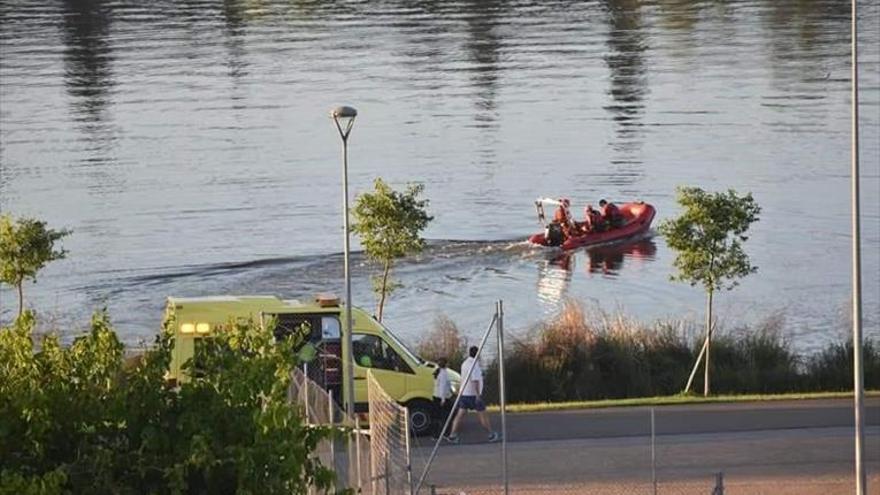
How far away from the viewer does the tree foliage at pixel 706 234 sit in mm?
32000

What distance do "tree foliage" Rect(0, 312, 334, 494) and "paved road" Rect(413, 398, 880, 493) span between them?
1077 centimetres

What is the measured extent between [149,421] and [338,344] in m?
13.9

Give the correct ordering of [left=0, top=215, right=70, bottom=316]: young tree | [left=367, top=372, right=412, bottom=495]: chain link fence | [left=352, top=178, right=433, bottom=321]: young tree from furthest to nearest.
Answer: [left=352, top=178, right=433, bottom=321]: young tree → [left=0, top=215, right=70, bottom=316]: young tree → [left=367, top=372, right=412, bottom=495]: chain link fence

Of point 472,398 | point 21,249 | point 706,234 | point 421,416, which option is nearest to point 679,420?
point 472,398

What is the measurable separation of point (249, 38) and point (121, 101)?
66.1 ft

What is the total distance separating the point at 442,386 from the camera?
24984 mm

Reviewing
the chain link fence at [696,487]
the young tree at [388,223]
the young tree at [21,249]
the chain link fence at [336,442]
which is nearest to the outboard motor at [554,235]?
the young tree at [388,223]

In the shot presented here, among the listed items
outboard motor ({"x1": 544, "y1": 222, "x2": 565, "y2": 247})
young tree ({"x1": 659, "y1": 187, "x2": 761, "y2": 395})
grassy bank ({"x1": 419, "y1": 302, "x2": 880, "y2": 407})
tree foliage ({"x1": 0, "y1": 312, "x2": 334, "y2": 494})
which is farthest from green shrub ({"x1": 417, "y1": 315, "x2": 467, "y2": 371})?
tree foliage ({"x1": 0, "y1": 312, "x2": 334, "y2": 494})

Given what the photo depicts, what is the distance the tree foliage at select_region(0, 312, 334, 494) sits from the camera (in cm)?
1061

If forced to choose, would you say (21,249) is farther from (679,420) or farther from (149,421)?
(149,421)

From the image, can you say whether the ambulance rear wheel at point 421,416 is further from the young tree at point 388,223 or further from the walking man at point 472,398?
the young tree at point 388,223

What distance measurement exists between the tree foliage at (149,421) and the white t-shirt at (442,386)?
1339 centimetres

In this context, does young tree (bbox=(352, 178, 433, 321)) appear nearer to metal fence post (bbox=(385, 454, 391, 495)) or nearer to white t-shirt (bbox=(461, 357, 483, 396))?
white t-shirt (bbox=(461, 357, 483, 396))

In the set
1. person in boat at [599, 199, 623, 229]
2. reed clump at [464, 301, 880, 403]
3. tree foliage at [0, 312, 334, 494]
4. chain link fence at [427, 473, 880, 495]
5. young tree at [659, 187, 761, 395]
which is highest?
person in boat at [599, 199, 623, 229]
